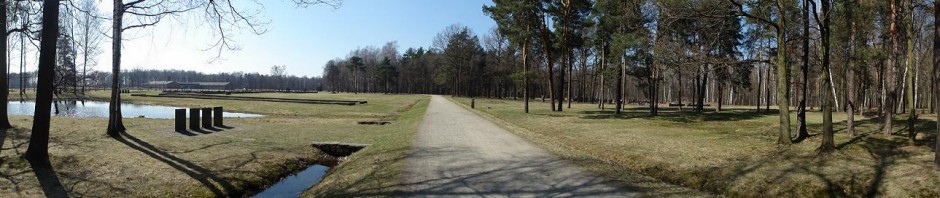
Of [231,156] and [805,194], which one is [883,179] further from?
[231,156]

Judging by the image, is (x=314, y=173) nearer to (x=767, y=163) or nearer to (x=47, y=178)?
(x=47, y=178)

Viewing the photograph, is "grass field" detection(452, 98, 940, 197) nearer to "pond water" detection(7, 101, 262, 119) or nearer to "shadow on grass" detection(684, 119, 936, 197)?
"shadow on grass" detection(684, 119, 936, 197)

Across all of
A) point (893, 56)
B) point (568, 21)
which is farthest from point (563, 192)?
point (568, 21)

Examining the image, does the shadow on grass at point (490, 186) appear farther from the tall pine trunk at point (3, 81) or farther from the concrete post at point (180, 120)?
the tall pine trunk at point (3, 81)

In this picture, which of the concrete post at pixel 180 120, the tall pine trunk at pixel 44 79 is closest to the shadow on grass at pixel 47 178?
the tall pine trunk at pixel 44 79

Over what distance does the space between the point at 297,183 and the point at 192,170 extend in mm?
1928

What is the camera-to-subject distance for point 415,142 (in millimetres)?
14469

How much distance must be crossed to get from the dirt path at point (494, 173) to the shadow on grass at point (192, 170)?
313cm

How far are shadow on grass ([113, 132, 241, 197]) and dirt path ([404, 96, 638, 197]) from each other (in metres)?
3.13

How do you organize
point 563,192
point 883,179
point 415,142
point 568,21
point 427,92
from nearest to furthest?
point 563,192 → point 883,179 → point 415,142 → point 568,21 → point 427,92

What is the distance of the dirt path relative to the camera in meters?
7.89

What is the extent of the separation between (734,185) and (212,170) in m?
9.49

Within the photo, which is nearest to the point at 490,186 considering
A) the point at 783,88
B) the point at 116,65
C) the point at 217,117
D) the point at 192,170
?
the point at 192,170

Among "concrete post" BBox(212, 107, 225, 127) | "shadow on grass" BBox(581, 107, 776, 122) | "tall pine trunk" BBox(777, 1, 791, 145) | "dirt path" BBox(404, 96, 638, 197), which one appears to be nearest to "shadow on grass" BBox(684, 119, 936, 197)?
"tall pine trunk" BBox(777, 1, 791, 145)
